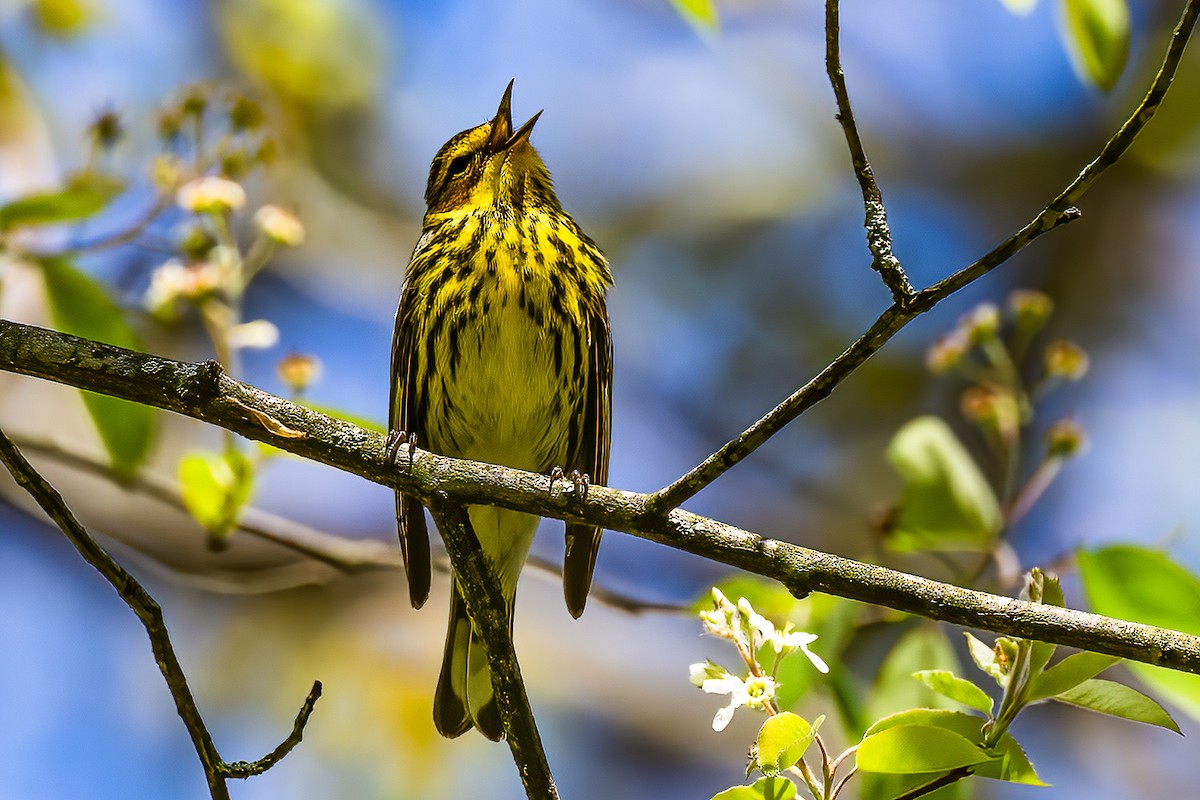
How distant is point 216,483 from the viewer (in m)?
3.39

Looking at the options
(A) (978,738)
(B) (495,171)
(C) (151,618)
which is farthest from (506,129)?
(A) (978,738)

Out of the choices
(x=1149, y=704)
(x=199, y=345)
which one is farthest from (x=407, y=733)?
(x=1149, y=704)

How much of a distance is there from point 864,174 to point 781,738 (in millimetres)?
913

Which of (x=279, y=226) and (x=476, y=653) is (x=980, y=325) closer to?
(x=476, y=653)

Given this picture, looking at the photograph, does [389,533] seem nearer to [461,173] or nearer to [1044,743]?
[461,173]

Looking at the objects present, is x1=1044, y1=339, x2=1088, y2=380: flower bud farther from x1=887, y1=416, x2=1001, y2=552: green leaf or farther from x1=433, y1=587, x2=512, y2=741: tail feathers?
x1=433, y1=587, x2=512, y2=741: tail feathers

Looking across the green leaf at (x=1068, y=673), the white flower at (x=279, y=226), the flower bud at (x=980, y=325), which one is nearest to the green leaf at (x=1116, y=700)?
the green leaf at (x=1068, y=673)

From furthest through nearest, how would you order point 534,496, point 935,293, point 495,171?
point 495,171 → point 534,496 → point 935,293

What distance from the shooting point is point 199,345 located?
6371 millimetres

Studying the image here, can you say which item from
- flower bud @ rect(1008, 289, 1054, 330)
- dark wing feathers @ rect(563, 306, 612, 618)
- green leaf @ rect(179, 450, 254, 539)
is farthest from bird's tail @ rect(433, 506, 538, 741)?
flower bud @ rect(1008, 289, 1054, 330)

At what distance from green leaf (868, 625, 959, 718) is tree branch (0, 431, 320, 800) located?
1.38 meters

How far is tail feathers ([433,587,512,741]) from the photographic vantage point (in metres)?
3.37

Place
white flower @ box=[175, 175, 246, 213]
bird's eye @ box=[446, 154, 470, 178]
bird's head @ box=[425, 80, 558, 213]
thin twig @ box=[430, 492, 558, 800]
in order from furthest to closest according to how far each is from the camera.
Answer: bird's eye @ box=[446, 154, 470, 178]
bird's head @ box=[425, 80, 558, 213]
white flower @ box=[175, 175, 246, 213]
thin twig @ box=[430, 492, 558, 800]

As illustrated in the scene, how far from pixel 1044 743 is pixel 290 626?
13.0 feet
